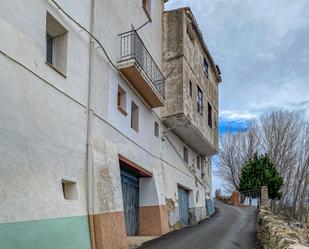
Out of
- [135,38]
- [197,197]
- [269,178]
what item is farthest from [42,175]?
[269,178]

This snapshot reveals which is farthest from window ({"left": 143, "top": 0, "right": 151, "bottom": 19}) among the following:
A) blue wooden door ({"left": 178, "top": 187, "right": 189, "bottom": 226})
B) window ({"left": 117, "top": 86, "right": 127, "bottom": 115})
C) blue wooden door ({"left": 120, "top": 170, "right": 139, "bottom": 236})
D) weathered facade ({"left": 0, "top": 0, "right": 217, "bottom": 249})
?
blue wooden door ({"left": 178, "top": 187, "right": 189, "bottom": 226})

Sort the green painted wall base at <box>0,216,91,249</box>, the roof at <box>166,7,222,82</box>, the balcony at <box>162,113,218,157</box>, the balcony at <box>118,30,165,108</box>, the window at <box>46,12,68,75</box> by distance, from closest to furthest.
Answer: the green painted wall base at <box>0,216,91,249</box>, the window at <box>46,12,68,75</box>, the balcony at <box>118,30,165,108</box>, the balcony at <box>162,113,218,157</box>, the roof at <box>166,7,222,82</box>

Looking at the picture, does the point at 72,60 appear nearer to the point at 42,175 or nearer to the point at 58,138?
the point at 58,138

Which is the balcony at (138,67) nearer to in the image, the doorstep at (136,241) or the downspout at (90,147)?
the downspout at (90,147)

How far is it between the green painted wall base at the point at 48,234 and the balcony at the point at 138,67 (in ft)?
19.5

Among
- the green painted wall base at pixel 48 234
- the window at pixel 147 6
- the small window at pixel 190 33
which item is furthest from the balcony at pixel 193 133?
the green painted wall base at pixel 48 234

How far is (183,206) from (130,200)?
692cm

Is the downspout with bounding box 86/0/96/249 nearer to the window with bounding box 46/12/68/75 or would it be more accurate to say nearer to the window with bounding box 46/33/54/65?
the window with bounding box 46/12/68/75

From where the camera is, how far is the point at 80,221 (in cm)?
966

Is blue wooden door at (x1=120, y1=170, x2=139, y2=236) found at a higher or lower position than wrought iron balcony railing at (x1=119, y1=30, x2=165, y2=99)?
lower

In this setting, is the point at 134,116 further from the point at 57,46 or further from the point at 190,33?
the point at 190,33

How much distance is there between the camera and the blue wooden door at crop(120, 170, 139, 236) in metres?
14.9

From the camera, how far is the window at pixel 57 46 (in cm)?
998

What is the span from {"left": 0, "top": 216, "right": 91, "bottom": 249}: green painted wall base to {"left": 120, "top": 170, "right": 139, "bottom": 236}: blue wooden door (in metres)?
5.06
